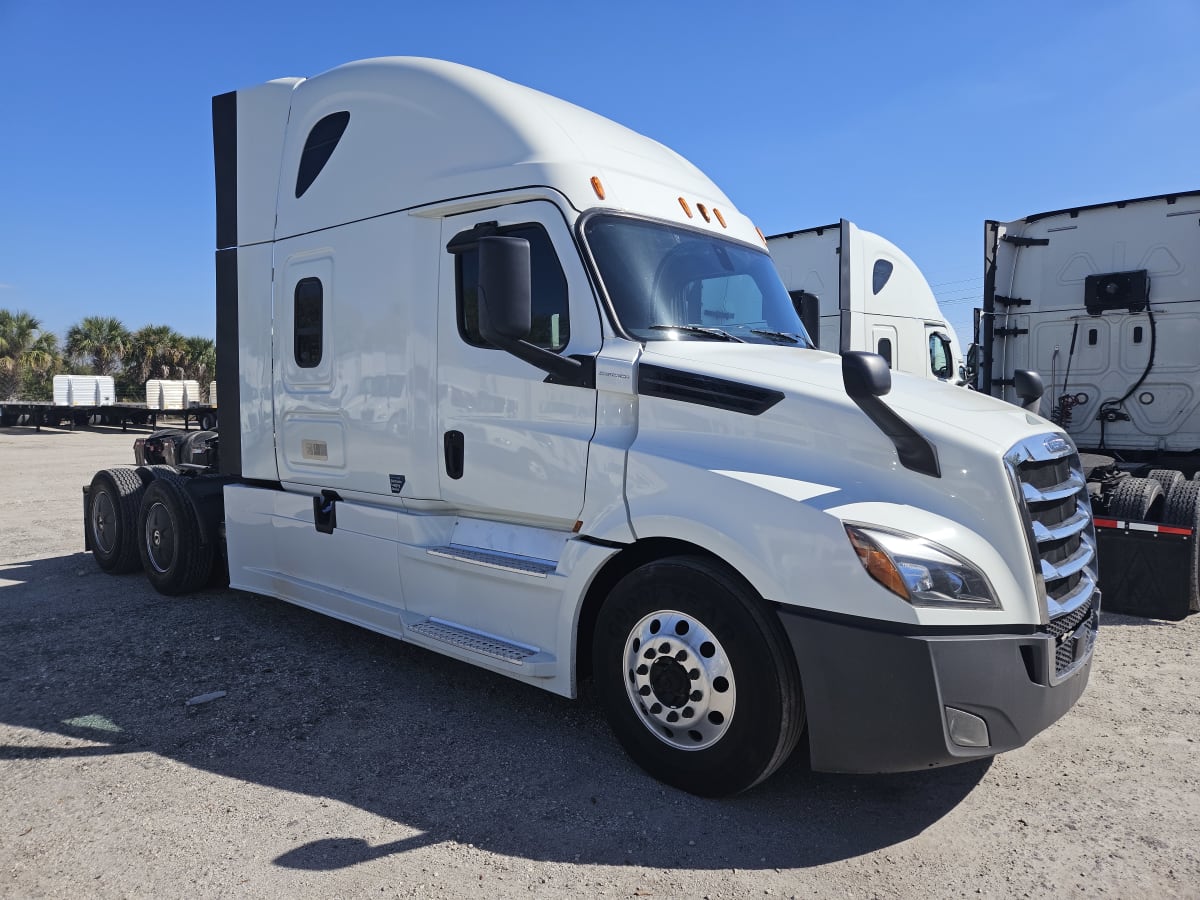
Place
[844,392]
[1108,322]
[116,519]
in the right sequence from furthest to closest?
[1108,322] < [116,519] < [844,392]

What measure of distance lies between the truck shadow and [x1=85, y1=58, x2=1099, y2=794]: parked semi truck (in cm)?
32

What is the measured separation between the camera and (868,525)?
3.10m

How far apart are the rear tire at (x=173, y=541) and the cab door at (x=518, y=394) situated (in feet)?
10.2

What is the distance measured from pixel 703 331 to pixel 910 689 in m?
1.89

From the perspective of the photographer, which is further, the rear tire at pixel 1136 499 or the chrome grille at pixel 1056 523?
the rear tire at pixel 1136 499

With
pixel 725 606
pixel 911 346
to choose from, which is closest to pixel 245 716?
pixel 725 606

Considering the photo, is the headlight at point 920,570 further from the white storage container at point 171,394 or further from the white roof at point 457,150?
the white storage container at point 171,394

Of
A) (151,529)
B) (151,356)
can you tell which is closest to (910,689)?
(151,529)

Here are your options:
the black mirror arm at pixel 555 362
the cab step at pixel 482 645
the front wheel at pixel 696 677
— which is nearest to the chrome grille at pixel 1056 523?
the front wheel at pixel 696 677

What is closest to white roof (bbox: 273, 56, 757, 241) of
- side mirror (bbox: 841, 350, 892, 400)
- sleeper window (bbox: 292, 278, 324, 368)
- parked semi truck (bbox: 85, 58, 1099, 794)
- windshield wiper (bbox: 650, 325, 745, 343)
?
parked semi truck (bbox: 85, 58, 1099, 794)

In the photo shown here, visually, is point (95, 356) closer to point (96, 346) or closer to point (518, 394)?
point (96, 346)

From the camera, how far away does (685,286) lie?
432 centimetres

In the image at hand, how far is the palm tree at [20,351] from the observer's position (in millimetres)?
41281

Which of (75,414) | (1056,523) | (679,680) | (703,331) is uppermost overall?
(703,331)
